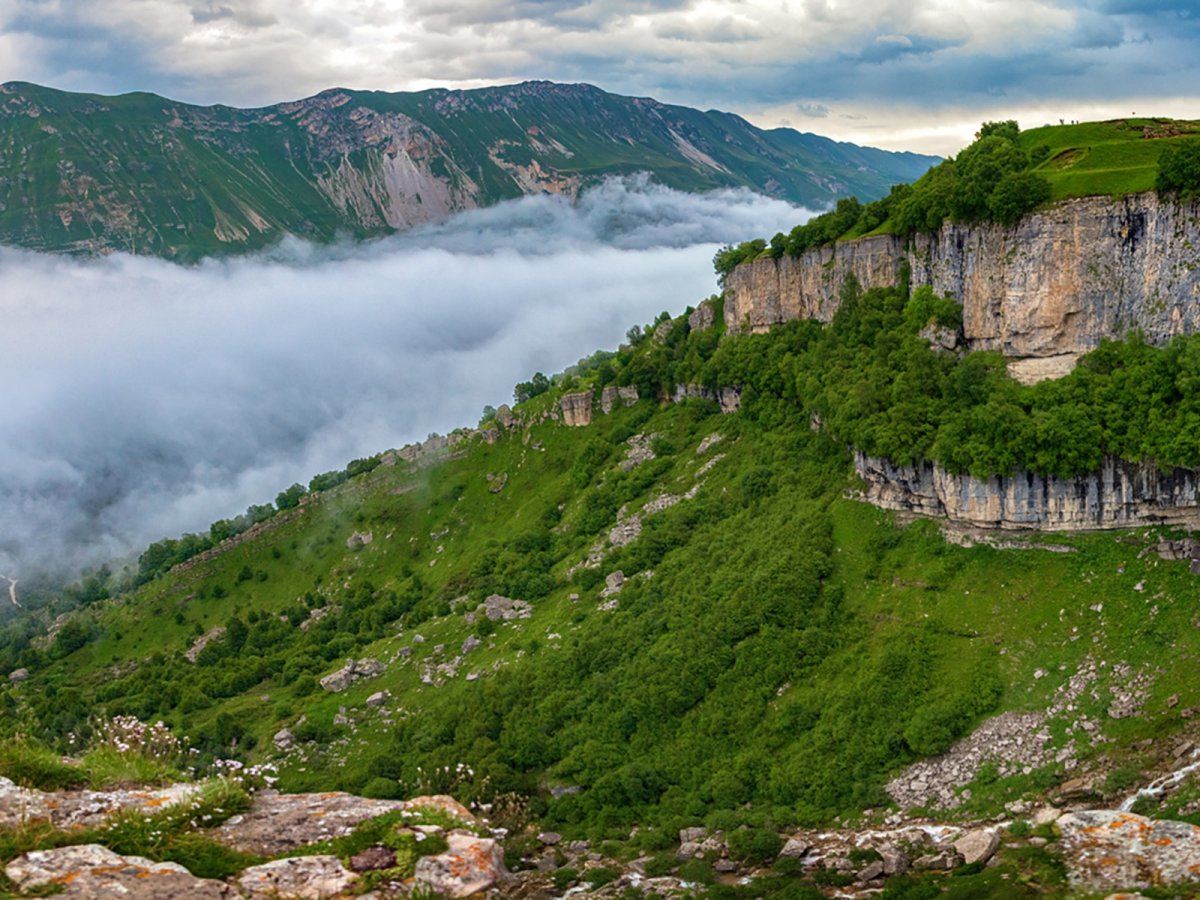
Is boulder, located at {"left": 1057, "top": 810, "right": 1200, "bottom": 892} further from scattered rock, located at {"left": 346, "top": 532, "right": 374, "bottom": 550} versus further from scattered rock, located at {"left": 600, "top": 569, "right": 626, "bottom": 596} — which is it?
scattered rock, located at {"left": 346, "top": 532, "right": 374, "bottom": 550}

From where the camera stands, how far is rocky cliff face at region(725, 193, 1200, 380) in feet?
180

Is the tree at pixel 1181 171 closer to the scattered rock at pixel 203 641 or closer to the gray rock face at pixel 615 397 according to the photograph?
the gray rock face at pixel 615 397

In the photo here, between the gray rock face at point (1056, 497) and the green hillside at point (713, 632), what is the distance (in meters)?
1.24

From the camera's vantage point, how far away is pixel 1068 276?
59031 millimetres

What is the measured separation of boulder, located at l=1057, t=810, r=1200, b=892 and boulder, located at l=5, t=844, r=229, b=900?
19.4 meters

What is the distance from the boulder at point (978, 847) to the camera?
3038cm

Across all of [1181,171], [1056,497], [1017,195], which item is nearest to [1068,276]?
[1017,195]

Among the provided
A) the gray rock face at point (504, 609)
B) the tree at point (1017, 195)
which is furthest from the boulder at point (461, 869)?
the gray rock face at point (504, 609)

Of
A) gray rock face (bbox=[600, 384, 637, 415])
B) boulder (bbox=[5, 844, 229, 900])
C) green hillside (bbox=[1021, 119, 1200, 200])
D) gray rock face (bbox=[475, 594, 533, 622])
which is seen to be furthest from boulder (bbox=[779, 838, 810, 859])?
gray rock face (bbox=[600, 384, 637, 415])

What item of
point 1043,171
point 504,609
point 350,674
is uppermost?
point 1043,171

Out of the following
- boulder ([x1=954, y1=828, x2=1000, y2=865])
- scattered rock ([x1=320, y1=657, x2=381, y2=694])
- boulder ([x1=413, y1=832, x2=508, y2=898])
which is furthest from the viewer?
scattered rock ([x1=320, y1=657, x2=381, y2=694])

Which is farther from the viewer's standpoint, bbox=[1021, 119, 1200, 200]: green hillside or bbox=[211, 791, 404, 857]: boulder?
bbox=[1021, 119, 1200, 200]: green hillside

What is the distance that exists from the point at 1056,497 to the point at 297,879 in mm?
50770

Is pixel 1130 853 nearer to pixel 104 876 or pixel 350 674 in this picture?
pixel 104 876
